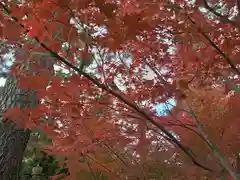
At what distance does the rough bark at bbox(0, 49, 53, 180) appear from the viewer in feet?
8.26

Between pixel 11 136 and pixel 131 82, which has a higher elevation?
pixel 11 136

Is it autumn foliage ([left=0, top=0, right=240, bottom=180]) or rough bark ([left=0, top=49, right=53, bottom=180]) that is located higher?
rough bark ([left=0, top=49, right=53, bottom=180])

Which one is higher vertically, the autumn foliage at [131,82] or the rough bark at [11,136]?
the rough bark at [11,136]

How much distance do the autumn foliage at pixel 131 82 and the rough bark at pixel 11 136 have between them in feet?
3.77

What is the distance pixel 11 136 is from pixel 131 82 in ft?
4.70

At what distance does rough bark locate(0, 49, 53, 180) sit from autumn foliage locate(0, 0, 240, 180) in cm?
115

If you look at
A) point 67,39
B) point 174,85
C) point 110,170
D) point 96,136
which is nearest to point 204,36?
point 174,85

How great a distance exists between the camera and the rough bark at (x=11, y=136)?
8.26ft

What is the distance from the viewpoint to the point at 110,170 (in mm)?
1511

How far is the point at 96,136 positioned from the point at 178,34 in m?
0.49

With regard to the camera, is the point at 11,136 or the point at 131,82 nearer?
the point at 131,82

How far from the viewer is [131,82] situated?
1483 millimetres

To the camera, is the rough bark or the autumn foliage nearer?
the autumn foliage

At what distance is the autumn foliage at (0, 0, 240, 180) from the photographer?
970 mm
